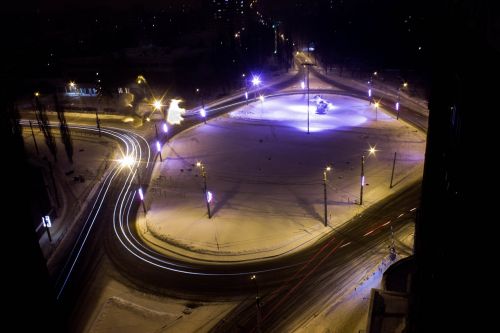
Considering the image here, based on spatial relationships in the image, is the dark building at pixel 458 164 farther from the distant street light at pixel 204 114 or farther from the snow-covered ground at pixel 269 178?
the distant street light at pixel 204 114

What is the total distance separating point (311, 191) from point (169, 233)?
16.3 metres

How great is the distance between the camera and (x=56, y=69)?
112 metres

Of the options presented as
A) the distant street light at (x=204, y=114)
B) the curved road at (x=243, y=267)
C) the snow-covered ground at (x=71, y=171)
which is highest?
the distant street light at (x=204, y=114)

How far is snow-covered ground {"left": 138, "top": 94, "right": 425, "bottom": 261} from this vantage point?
123 feet

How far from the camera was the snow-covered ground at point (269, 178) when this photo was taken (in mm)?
37562

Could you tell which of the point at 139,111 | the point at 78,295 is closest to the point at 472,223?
the point at 78,295

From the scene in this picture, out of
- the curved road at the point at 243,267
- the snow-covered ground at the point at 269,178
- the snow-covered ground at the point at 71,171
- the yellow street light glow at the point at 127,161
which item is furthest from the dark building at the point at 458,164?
the yellow street light glow at the point at 127,161

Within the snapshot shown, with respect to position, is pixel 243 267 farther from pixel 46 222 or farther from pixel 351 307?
pixel 46 222

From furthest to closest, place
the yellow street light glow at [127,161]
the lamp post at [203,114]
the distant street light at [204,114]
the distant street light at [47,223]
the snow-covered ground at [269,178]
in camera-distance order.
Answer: the lamp post at [203,114], the distant street light at [204,114], the yellow street light glow at [127,161], the distant street light at [47,223], the snow-covered ground at [269,178]

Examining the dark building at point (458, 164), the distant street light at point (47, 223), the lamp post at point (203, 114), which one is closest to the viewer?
the dark building at point (458, 164)

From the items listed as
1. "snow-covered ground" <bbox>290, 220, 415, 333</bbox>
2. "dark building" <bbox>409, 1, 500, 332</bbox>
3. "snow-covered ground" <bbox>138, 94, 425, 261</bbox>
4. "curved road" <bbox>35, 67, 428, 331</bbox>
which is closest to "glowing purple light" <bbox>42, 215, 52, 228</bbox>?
"curved road" <bbox>35, 67, 428, 331</bbox>

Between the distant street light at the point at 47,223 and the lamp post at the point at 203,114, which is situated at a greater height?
the lamp post at the point at 203,114

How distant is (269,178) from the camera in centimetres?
4916

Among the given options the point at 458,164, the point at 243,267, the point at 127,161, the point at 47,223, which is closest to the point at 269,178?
the point at 243,267
